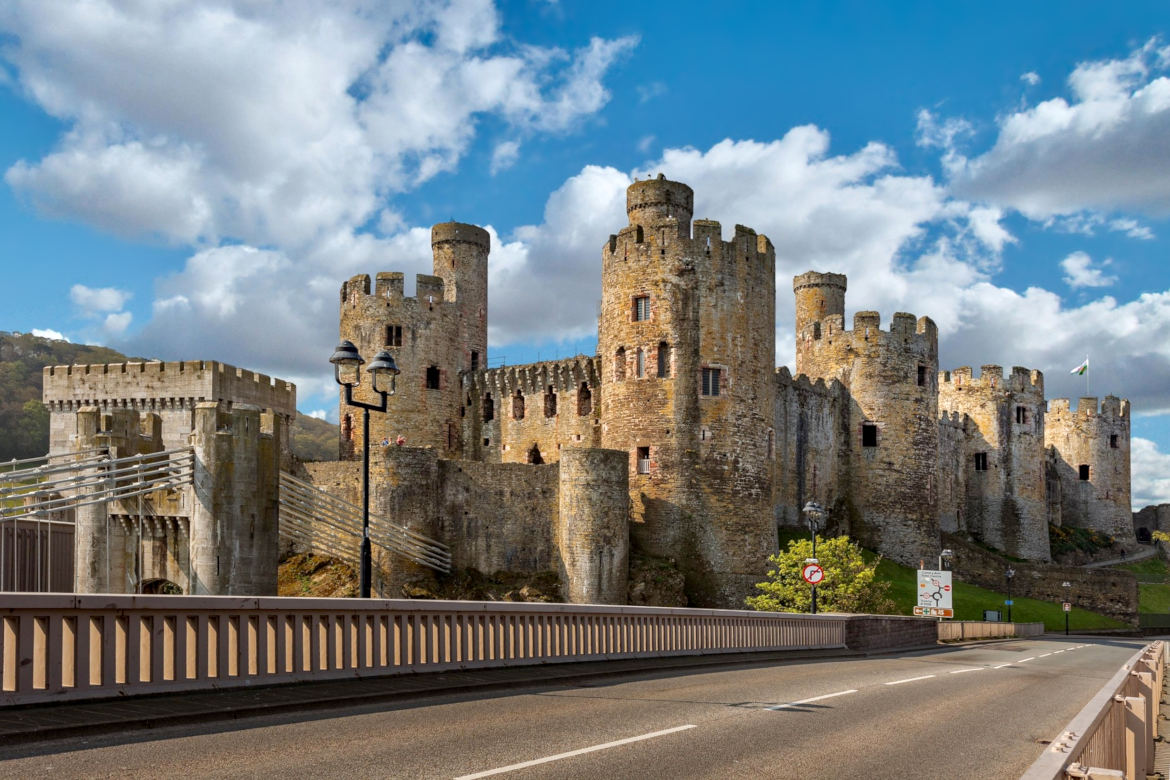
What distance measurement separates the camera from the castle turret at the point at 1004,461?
76.7 m

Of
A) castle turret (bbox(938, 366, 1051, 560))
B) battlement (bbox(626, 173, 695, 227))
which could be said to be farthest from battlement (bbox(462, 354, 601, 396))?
castle turret (bbox(938, 366, 1051, 560))

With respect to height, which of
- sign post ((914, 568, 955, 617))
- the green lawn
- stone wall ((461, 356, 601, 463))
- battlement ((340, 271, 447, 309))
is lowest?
the green lawn

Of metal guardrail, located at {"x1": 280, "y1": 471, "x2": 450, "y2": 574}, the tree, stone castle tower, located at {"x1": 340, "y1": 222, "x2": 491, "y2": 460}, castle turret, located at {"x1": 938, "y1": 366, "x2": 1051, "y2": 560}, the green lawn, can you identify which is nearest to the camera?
metal guardrail, located at {"x1": 280, "y1": 471, "x2": 450, "y2": 574}

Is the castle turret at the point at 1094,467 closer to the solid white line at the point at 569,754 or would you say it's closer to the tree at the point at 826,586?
the tree at the point at 826,586

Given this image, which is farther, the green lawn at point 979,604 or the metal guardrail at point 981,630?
the green lawn at point 979,604

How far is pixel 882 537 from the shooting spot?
6172cm

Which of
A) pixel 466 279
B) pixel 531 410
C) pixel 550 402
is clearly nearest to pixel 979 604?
pixel 550 402

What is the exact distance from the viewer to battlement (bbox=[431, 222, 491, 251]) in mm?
60469

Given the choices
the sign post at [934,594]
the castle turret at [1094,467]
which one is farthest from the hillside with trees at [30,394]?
the castle turret at [1094,467]

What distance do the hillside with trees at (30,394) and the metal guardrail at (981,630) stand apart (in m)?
31.1

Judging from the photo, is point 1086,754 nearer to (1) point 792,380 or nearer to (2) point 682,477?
(2) point 682,477

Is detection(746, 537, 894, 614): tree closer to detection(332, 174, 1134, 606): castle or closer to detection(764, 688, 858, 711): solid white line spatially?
detection(332, 174, 1134, 606): castle

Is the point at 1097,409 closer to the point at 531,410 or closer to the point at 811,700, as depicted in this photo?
the point at 531,410

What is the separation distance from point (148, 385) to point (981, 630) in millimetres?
36119
